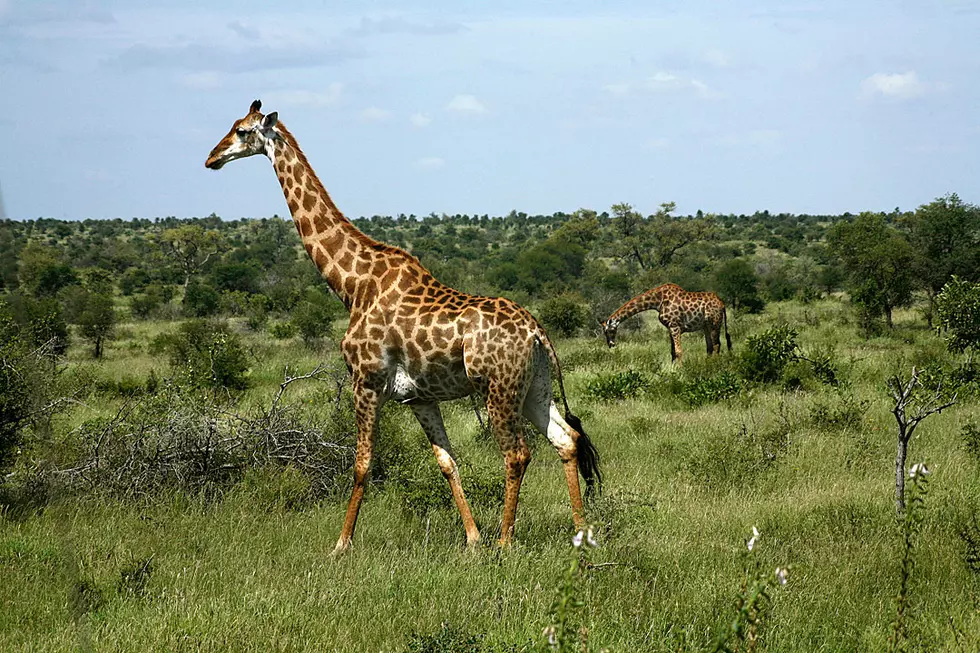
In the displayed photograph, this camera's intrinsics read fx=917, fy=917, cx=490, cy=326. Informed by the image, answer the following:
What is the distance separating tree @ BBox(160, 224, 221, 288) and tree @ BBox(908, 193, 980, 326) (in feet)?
124

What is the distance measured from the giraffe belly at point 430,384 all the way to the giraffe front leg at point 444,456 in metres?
0.19

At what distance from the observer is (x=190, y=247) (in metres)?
52.9

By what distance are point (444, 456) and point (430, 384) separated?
602mm

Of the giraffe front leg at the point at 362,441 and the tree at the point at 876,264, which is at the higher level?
the tree at the point at 876,264

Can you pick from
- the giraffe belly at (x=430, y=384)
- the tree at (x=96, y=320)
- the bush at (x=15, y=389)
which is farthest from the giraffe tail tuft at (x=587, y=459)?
the tree at (x=96, y=320)

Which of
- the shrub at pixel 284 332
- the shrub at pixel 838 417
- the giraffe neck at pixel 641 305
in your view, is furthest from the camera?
the shrub at pixel 284 332

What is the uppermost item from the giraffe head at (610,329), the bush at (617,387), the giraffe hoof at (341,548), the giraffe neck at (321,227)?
the giraffe neck at (321,227)

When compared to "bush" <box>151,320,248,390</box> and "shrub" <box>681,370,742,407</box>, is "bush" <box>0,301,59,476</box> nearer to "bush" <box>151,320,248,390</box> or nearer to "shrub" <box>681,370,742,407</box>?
"bush" <box>151,320,248,390</box>

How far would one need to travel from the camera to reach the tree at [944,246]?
77.3 feet

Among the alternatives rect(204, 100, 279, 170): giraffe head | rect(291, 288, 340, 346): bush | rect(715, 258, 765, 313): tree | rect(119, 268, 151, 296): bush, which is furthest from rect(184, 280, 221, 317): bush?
rect(204, 100, 279, 170): giraffe head

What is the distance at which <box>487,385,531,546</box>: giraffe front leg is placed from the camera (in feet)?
21.2

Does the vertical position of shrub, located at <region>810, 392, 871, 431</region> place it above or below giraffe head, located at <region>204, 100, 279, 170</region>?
below

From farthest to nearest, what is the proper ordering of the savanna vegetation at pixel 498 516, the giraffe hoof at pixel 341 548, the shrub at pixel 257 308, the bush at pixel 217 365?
the shrub at pixel 257 308 < the bush at pixel 217 365 < the giraffe hoof at pixel 341 548 < the savanna vegetation at pixel 498 516

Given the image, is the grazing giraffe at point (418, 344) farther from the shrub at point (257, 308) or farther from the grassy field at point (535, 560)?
the shrub at point (257, 308)
